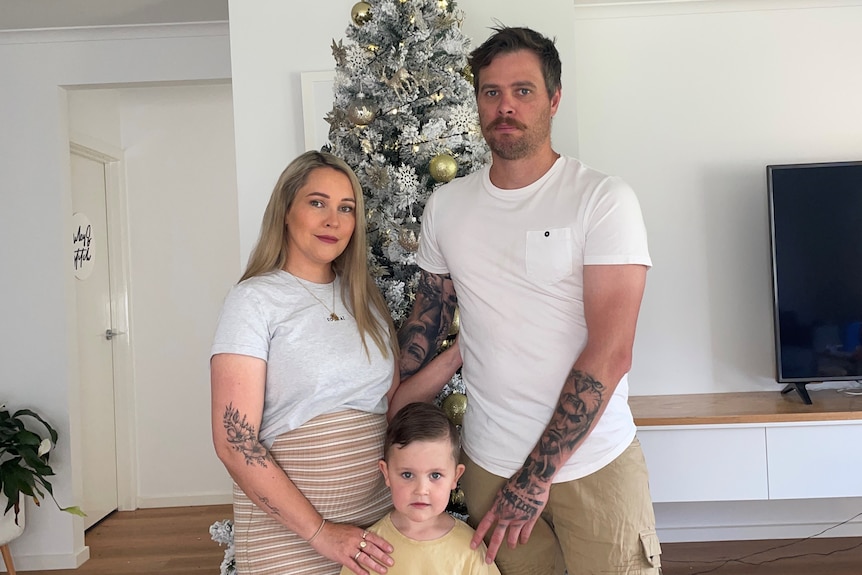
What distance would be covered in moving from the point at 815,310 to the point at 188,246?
11.7ft

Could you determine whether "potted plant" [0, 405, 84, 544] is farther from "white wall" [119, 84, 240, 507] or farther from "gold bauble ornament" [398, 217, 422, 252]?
"gold bauble ornament" [398, 217, 422, 252]

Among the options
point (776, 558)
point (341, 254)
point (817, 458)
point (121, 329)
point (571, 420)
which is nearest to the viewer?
point (571, 420)

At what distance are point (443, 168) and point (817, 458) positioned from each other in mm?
2098

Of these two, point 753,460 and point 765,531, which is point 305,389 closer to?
point 753,460

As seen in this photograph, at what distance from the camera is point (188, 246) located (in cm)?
481

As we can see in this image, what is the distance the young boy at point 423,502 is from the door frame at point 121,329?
3.69m

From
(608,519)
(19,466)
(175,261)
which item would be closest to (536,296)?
(608,519)

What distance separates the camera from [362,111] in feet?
6.84

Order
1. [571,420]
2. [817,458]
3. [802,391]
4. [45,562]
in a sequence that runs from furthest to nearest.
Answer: [45,562] → [802,391] → [817,458] → [571,420]

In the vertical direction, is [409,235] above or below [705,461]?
above

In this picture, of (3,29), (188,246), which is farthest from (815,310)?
(3,29)

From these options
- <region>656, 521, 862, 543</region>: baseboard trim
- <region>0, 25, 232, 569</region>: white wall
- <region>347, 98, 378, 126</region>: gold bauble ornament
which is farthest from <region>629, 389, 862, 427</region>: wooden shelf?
<region>0, 25, 232, 569</region>: white wall

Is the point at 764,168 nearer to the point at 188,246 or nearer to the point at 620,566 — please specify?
the point at 620,566

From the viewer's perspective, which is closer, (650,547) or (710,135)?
(650,547)
